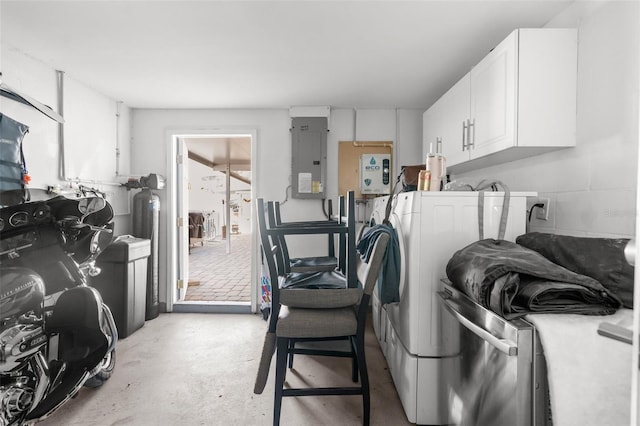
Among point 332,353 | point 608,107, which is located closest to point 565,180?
point 608,107

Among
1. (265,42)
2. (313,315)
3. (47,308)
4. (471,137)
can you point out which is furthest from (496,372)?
(265,42)

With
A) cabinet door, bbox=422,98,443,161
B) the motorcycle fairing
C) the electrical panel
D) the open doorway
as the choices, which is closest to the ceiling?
cabinet door, bbox=422,98,443,161

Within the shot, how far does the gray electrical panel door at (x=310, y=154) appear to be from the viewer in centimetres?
343

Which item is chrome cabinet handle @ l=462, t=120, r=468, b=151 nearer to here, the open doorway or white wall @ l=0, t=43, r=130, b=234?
the open doorway

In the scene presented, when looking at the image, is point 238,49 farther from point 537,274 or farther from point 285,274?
point 537,274

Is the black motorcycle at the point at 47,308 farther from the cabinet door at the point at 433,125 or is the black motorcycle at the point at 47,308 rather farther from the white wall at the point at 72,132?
the cabinet door at the point at 433,125

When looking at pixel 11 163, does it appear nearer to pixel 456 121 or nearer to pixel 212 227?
pixel 456 121

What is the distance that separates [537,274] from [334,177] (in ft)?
8.72

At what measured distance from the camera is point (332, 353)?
75.1 inches

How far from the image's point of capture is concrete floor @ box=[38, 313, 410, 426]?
1.78 metres

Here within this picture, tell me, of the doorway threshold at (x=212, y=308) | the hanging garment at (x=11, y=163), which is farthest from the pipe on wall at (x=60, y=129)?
the doorway threshold at (x=212, y=308)

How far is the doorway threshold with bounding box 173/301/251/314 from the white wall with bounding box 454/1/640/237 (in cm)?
303

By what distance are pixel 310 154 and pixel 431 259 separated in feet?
7.05

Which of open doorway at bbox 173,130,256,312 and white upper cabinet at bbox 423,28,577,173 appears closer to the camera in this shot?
white upper cabinet at bbox 423,28,577,173
